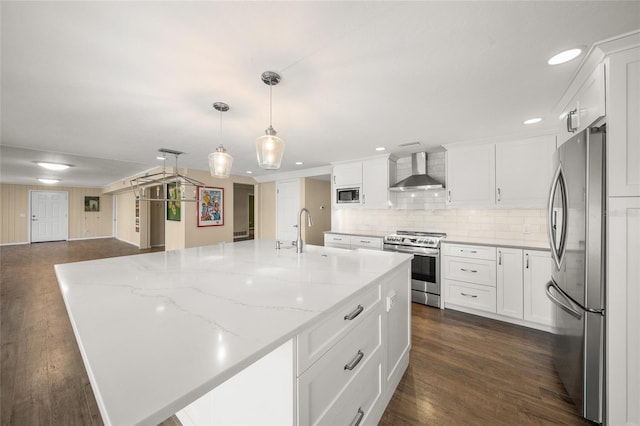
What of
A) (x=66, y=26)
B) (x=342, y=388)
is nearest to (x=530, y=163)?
(x=342, y=388)

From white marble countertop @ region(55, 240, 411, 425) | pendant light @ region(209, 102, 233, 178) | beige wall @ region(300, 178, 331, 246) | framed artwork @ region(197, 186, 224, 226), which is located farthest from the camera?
beige wall @ region(300, 178, 331, 246)

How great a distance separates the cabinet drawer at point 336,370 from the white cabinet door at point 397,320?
205 mm

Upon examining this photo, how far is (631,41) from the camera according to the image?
52.1 inches

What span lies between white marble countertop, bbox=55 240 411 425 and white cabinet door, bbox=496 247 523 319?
1908 millimetres

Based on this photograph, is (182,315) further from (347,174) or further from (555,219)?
(347,174)

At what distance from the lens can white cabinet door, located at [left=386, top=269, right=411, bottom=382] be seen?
1669 millimetres

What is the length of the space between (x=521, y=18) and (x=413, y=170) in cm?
285

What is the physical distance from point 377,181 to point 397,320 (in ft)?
9.03

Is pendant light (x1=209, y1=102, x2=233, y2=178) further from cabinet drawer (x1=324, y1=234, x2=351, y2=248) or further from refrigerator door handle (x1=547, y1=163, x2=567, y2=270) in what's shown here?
cabinet drawer (x1=324, y1=234, x2=351, y2=248)

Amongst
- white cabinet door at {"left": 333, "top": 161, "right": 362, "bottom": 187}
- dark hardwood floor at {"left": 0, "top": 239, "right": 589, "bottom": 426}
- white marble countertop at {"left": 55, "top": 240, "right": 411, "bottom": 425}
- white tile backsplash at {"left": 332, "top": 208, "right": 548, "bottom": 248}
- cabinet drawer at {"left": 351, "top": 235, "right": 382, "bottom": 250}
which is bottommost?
dark hardwood floor at {"left": 0, "top": 239, "right": 589, "bottom": 426}

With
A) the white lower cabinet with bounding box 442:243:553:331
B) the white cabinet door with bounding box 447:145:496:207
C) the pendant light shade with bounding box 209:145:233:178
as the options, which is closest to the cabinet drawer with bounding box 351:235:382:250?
the white lower cabinet with bounding box 442:243:553:331

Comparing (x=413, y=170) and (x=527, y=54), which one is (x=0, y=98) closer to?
(x=527, y=54)

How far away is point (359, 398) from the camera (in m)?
1.32

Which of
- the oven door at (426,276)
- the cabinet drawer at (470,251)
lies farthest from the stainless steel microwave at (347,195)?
the cabinet drawer at (470,251)
